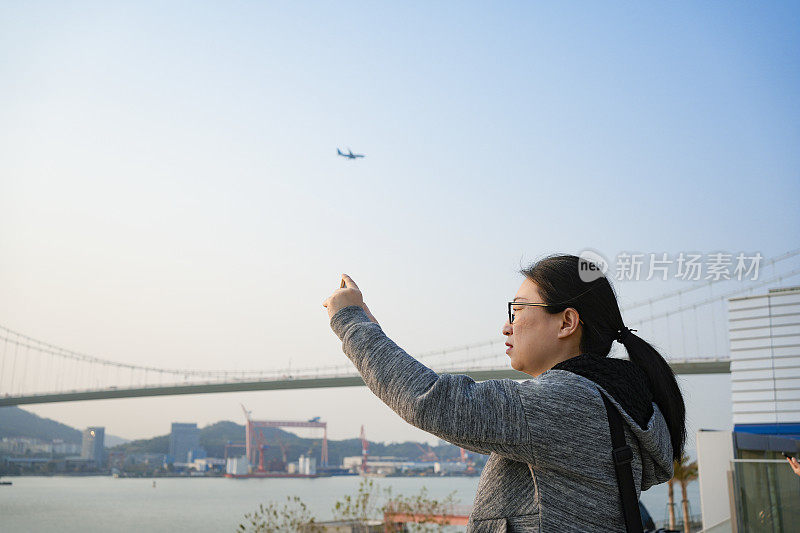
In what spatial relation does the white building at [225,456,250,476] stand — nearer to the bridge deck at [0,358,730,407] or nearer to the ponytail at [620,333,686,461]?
the bridge deck at [0,358,730,407]

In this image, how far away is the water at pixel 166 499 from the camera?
95.3ft

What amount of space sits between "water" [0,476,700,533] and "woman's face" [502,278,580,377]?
20.1m

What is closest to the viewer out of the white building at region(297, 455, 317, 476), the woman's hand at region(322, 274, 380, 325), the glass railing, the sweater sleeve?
the sweater sleeve

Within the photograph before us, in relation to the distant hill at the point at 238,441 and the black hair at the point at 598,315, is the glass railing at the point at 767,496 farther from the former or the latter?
the distant hill at the point at 238,441

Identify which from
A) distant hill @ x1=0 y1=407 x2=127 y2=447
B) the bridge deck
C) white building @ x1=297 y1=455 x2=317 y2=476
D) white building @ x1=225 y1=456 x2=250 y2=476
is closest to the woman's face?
the bridge deck

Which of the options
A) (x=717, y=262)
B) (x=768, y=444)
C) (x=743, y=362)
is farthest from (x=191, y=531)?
(x=717, y=262)

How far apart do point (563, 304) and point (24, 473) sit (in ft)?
168

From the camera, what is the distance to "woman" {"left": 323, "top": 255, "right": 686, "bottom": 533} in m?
0.68

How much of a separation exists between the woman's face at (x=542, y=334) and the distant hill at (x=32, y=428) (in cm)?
4087

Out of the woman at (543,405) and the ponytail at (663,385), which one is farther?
the ponytail at (663,385)

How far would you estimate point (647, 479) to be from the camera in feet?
2.77

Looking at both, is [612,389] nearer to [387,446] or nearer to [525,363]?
[525,363]

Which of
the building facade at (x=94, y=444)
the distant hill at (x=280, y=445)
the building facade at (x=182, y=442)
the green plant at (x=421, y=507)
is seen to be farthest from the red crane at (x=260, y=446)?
the green plant at (x=421, y=507)

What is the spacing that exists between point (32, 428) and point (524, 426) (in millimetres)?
49614
